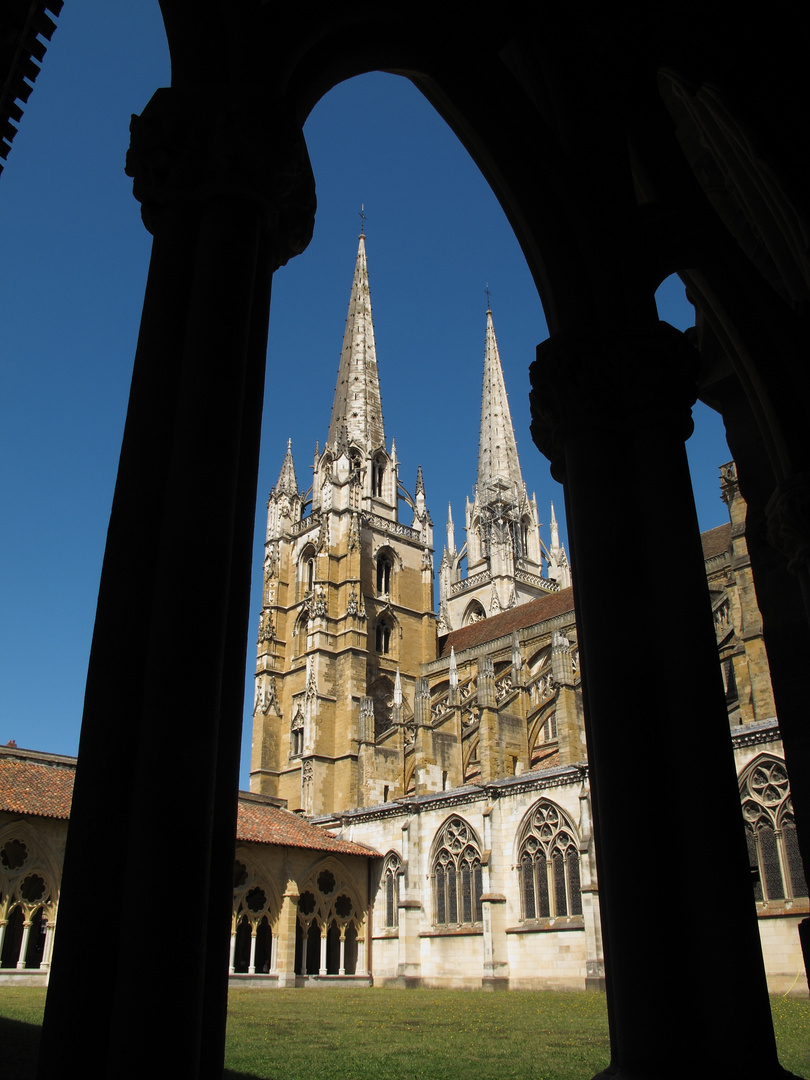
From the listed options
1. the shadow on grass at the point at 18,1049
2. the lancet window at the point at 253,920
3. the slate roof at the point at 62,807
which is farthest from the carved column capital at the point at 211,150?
the lancet window at the point at 253,920

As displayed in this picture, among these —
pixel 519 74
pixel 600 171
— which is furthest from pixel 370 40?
pixel 519 74

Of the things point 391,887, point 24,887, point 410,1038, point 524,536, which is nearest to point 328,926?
point 391,887

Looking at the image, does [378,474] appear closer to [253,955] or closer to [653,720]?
[253,955]

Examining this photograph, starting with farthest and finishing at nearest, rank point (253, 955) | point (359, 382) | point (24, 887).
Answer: point (359, 382), point (253, 955), point (24, 887)

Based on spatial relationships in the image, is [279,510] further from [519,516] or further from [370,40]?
[370,40]

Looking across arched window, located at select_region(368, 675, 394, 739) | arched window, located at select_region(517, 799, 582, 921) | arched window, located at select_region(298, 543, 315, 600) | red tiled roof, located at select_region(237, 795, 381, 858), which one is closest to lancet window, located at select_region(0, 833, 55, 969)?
red tiled roof, located at select_region(237, 795, 381, 858)

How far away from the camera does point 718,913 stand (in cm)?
387

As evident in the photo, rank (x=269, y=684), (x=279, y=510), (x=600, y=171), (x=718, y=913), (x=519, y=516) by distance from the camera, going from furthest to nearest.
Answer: (x=519, y=516)
(x=279, y=510)
(x=269, y=684)
(x=600, y=171)
(x=718, y=913)

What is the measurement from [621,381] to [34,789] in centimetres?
1966

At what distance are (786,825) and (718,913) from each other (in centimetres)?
1588

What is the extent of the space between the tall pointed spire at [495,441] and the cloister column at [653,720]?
5807 centimetres

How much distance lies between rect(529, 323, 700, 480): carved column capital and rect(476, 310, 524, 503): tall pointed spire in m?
58.0

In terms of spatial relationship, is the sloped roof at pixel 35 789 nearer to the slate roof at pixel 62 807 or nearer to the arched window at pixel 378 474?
the slate roof at pixel 62 807

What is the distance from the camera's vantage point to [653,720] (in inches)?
169
